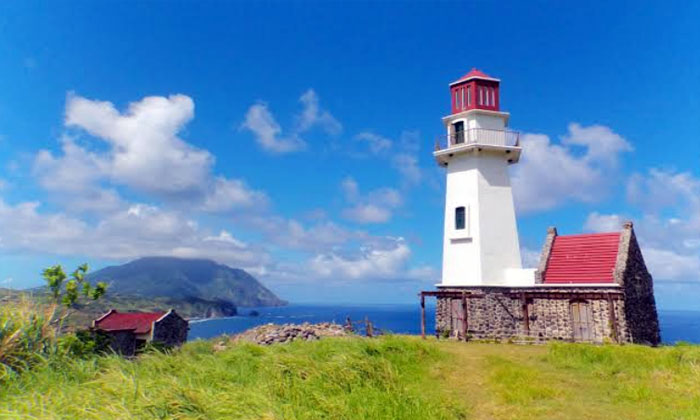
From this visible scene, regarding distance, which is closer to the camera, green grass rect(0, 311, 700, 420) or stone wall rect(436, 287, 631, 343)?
green grass rect(0, 311, 700, 420)

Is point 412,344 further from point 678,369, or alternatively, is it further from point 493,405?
point 678,369

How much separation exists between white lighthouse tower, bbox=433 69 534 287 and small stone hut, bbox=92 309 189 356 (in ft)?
68.9

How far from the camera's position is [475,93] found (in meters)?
25.3

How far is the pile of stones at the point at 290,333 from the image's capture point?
23.2 meters

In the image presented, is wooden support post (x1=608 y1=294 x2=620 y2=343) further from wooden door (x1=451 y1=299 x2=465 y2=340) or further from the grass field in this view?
wooden door (x1=451 y1=299 x2=465 y2=340)

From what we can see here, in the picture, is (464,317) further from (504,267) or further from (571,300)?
(571,300)

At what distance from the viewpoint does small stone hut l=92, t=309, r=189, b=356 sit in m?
30.2

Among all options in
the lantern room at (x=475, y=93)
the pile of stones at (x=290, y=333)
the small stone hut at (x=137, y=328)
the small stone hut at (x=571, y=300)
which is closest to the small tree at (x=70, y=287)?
the pile of stones at (x=290, y=333)

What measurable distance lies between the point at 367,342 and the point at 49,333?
9602mm

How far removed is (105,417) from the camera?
16.4ft

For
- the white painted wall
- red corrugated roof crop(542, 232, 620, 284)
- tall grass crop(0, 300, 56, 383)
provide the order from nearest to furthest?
tall grass crop(0, 300, 56, 383) < red corrugated roof crop(542, 232, 620, 284) < the white painted wall

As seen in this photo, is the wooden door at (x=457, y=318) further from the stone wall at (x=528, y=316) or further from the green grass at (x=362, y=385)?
the green grass at (x=362, y=385)

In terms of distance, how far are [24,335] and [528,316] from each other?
2095cm

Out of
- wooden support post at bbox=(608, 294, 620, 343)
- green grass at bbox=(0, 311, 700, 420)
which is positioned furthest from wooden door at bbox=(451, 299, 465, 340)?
wooden support post at bbox=(608, 294, 620, 343)
